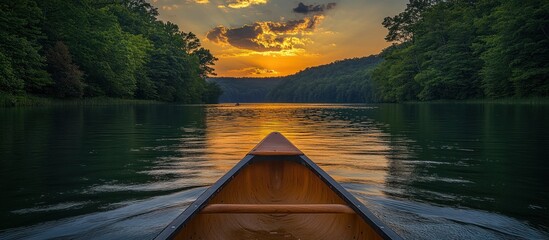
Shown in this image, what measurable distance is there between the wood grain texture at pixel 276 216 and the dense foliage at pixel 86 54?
30.3 meters

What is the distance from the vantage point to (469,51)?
6012 centimetres

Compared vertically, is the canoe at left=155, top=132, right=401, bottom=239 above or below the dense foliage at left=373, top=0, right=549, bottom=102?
below

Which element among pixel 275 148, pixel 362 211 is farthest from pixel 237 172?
pixel 362 211

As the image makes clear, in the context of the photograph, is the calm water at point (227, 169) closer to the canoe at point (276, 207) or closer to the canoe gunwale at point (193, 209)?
the canoe at point (276, 207)

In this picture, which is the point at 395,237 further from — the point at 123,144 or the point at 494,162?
the point at 123,144

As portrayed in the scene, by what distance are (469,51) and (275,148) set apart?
200 ft

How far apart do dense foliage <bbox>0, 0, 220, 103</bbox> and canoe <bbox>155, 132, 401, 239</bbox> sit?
3032 centimetres

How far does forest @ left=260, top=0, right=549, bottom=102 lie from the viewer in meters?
40.6

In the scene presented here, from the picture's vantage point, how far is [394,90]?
264 feet

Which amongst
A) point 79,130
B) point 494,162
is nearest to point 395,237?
point 494,162

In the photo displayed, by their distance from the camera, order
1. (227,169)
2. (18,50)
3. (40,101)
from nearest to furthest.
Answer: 1. (227,169)
2. (18,50)
3. (40,101)

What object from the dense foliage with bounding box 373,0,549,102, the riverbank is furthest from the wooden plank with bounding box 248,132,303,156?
the dense foliage with bounding box 373,0,549,102

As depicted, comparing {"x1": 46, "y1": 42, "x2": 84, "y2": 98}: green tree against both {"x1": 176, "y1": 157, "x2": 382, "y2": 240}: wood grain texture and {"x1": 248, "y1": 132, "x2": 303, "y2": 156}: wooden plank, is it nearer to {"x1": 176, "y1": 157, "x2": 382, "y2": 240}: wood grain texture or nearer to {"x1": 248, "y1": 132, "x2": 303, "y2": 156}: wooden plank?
{"x1": 248, "y1": 132, "x2": 303, "y2": 156}: wooden plank

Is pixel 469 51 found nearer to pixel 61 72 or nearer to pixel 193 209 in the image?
pixel 61 72
